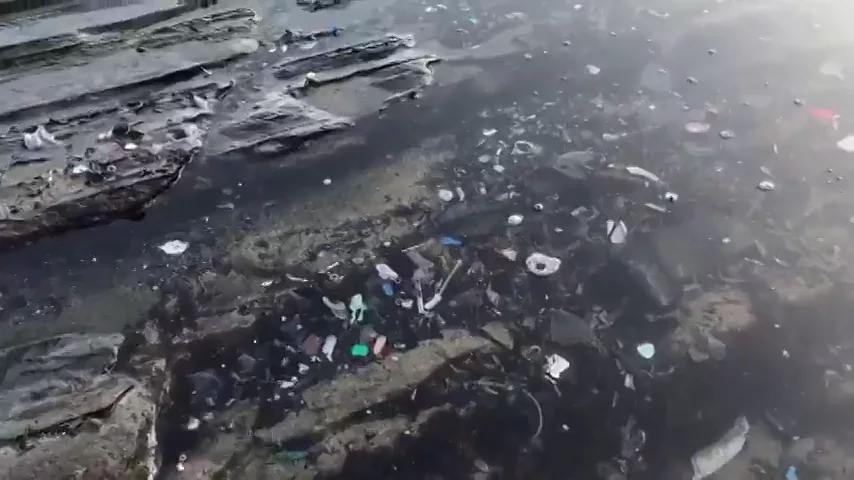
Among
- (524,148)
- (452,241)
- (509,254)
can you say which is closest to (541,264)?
(509,254)

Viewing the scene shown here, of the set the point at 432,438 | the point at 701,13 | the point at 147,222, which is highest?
the point at 701,13

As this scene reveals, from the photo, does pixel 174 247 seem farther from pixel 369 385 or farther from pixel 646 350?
pixel 646 350

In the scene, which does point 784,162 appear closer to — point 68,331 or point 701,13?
point 701,13

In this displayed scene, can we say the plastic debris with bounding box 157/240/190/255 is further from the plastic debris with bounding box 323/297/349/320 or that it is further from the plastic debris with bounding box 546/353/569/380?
the plastic debris with bounding box 546/353/569/380

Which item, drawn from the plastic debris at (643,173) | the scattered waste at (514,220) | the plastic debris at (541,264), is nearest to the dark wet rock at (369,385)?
the plastic debris at (541,264)

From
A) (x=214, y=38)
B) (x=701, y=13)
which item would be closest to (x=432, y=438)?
(x=214, y=38)
